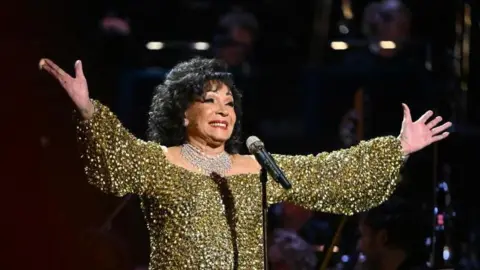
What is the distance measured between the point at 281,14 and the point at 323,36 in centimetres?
30

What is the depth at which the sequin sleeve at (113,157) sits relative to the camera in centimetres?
327

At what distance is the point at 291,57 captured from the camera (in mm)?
5684

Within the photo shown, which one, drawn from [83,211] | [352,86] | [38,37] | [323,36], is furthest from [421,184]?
[38,37]

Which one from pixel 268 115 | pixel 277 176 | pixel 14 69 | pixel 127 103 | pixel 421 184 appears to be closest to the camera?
pixel 277 176

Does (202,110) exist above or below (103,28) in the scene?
below

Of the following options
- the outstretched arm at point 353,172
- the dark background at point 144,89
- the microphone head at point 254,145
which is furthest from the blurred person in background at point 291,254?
the microphone head at point 254,145

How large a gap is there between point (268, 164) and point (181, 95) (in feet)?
1.60

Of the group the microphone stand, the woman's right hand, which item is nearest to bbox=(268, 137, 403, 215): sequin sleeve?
the microphone stand

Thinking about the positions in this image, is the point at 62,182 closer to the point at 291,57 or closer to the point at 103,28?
Result: the point at 103,28

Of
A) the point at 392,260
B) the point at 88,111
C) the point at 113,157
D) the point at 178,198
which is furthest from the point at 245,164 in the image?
the point at 392,260

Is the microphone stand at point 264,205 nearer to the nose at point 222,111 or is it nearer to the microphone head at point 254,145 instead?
the microphone head at point 254,145

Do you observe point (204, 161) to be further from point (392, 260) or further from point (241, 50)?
point (241, 50)

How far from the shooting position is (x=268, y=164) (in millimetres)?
3135

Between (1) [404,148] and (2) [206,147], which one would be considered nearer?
(2) [206,147]
